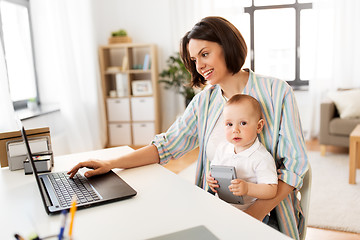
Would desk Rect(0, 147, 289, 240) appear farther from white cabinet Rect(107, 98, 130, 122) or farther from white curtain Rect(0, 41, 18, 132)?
white cabinet Rect(107, 98, 130, 122)

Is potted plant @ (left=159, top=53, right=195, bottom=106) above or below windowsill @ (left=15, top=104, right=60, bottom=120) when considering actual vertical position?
above

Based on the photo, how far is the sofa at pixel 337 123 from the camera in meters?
4.14

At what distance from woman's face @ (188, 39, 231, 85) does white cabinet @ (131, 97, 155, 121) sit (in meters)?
3.57

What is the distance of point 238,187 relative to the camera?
4.01 feet

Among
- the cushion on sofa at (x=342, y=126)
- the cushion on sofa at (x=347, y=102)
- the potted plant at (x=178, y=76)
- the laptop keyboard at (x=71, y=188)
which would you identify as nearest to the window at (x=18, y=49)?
the potted plant at (x=178, y=76)

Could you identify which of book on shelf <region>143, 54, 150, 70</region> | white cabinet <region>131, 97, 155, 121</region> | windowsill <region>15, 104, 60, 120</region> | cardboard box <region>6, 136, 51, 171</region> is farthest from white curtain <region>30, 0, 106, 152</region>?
cardboard box <region>6, 136, 51, 171</region>

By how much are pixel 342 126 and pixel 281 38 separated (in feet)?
6.00

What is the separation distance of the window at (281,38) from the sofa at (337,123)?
1.00 meters

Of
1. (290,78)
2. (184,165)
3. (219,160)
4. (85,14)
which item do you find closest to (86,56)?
(85,14)

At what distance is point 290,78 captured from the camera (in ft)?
18.1

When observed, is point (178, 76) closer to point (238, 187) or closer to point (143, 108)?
point (143, 108)

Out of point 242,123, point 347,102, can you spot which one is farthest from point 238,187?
point 347,102

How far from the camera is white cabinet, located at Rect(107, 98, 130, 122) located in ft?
16.5

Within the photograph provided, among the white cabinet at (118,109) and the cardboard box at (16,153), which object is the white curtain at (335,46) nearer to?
the white cabinet at (118,109)
